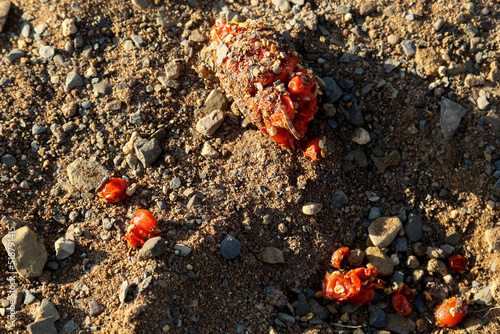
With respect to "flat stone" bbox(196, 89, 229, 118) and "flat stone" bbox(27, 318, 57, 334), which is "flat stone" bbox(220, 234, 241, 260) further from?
"flat stone" bbox(27, 318, 57, 334)

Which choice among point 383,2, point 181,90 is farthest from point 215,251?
point 383,2

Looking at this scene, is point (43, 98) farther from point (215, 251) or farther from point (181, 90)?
point (215, 251)

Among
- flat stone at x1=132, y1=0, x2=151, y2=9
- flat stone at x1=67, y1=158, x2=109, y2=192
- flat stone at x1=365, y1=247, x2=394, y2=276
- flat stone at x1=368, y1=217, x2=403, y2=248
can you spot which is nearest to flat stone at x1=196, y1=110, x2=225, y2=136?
flat stone at x1=67, y1=158, x2=109, y2=192

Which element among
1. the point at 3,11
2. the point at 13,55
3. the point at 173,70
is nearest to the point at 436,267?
the point at 173,70

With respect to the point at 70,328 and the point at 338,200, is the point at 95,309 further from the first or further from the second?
the point at 338,200

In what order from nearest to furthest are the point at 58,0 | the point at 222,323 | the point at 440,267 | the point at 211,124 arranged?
the point at 222,323 → the point at 440,267 → the point at 211,124 → the point at 58,0

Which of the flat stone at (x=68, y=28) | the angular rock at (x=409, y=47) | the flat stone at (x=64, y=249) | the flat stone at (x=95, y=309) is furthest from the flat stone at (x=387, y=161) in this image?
the flat stone at (x=68, y=28)
